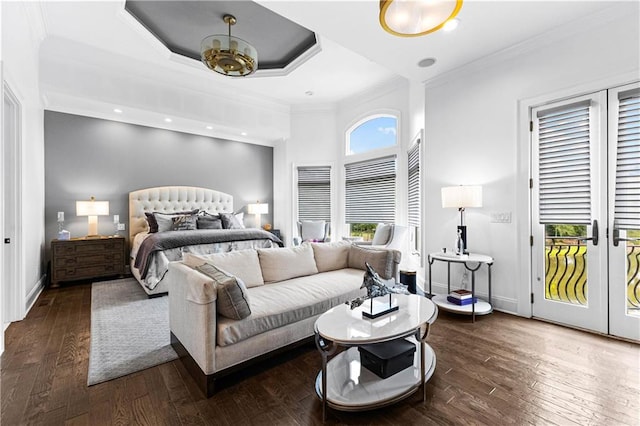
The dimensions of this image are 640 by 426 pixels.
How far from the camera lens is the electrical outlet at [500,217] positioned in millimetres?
3266

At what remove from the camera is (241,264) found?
8.90ft

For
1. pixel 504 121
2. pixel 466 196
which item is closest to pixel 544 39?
pixel 504 121

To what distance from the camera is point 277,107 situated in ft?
20.8

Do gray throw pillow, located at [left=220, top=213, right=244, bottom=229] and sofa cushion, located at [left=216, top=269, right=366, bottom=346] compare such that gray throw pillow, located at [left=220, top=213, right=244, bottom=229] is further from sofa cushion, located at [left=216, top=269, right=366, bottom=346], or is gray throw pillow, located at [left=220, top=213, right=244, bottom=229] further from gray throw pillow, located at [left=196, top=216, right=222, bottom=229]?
sofa cushion, located at [left=216, top=269, right=366, bottom=346]

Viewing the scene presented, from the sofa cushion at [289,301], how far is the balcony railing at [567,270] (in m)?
2.00

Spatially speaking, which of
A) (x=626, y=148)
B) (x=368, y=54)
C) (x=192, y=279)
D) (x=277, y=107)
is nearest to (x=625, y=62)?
(x=626, y=148)

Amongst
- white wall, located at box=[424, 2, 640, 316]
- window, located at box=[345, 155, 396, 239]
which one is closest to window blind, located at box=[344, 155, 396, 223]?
window, located at box=[345, 155, 396, 239]

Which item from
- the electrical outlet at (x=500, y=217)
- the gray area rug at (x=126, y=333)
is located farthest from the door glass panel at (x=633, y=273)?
the gray area rug at (x=126, y=333)

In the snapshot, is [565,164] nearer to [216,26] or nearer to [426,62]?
[426,62]

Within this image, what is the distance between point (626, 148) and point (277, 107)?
18.2 ft

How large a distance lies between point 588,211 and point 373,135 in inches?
146

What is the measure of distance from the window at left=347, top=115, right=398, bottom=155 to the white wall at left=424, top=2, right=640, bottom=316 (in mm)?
1460

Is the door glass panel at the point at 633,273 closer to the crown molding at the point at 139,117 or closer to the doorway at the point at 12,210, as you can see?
the crown molding at the point at 139,117

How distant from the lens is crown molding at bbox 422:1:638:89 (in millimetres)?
2570
